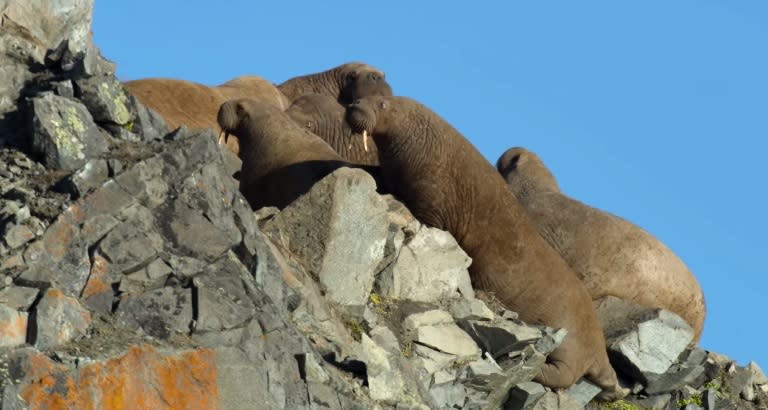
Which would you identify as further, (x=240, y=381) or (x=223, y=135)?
(x=223, y=135)

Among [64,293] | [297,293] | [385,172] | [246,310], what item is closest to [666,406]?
[385,172]

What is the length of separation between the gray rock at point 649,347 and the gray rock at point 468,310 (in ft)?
8.94

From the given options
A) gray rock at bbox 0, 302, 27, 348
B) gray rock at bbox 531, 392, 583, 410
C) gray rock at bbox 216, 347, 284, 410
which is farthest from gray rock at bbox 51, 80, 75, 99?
gray rock at bbox 531, 392, 583, 410

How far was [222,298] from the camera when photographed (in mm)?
12039

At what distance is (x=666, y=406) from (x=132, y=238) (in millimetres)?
8353

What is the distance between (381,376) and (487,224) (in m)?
5.24

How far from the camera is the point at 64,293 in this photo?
11078mm

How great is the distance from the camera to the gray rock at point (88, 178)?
11953 mm

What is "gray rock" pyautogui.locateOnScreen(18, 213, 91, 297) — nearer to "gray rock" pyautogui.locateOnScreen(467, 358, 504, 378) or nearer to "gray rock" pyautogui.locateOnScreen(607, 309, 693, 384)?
"gray rock" pyautogui.locateOnScreen(467, 358, 504, 378)

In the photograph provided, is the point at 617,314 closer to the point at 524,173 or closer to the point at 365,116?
the point at 524,173

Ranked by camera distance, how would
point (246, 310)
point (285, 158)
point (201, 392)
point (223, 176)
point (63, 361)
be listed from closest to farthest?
point (63, 361), point (201, 392), point (246, 310), point (223, 176), point (285, 158)

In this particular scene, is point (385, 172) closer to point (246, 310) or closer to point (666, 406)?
point (666, 406)

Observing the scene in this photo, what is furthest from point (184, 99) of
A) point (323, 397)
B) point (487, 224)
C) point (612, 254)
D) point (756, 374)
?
point (323, 397)

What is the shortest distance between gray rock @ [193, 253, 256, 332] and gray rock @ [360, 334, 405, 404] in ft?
3.85
